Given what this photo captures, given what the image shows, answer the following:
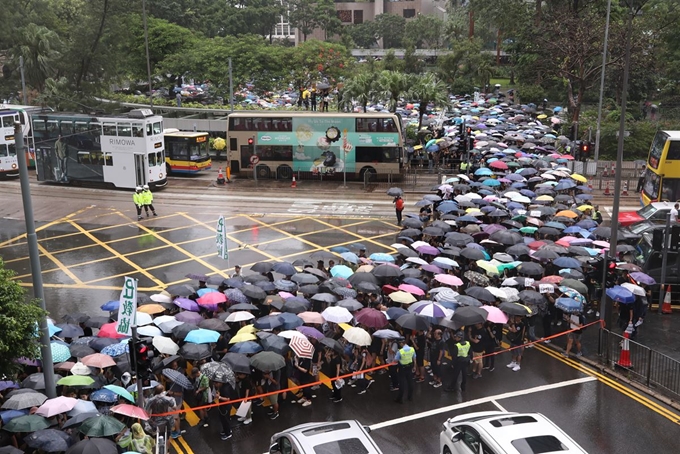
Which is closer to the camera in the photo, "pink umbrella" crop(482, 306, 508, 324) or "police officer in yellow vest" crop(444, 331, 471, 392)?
"police officer in yellow vest" crop(444, 331, 471, 392)

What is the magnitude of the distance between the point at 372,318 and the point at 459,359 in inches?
76.0

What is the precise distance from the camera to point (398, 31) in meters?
103

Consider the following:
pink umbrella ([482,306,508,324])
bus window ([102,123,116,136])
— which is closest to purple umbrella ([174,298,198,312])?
pink umbrella ([482,306,508,324])

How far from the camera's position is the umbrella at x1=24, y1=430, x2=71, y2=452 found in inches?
411

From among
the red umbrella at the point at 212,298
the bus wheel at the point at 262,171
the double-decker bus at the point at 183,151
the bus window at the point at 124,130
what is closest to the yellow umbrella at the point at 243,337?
the red umbrella at the point at 212,298

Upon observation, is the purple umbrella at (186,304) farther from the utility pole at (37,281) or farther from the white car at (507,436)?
the white car at (507,436)

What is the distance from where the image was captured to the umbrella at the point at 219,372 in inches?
500

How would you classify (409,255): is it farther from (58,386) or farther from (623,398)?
(58,386)

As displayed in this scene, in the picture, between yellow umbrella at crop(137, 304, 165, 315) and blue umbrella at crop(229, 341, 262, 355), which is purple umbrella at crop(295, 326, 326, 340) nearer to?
blue umbrella at crop(229, 341, 262, 355)

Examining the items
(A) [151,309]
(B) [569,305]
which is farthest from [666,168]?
(A) [151,309]

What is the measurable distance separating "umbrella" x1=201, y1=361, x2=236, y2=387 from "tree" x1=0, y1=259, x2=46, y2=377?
111 inches

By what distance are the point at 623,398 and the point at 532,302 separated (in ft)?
9.49

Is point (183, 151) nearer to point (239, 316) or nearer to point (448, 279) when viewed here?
point (448, 279)

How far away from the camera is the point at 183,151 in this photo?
38.6 metres
